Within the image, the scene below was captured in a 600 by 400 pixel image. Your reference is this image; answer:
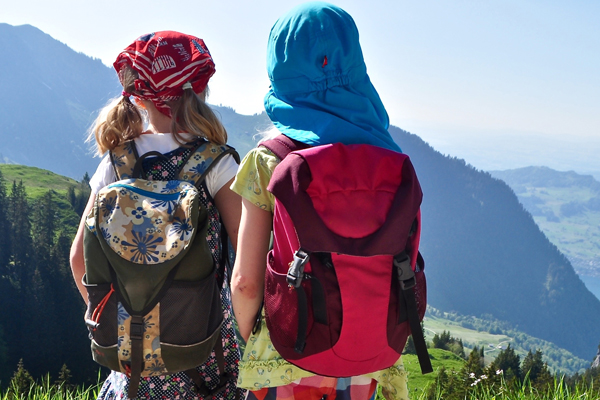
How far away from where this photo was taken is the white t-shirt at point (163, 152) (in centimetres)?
201

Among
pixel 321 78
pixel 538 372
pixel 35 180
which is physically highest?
pixel 321 78

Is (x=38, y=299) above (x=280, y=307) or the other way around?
the other way around

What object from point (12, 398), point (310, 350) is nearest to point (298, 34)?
A: point (310, 350)

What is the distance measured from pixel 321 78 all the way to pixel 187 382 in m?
1.31

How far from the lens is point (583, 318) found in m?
197

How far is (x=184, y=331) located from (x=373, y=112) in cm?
102

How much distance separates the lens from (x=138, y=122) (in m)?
2.16

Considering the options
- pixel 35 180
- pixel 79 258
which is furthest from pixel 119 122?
pixel 35 180

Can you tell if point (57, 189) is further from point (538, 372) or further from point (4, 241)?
point (538, 372)

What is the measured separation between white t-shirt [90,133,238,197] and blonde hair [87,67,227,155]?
44mm

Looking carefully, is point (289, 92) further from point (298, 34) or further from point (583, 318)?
point (583, 318)

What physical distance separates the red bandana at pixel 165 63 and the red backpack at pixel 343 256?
74 cm

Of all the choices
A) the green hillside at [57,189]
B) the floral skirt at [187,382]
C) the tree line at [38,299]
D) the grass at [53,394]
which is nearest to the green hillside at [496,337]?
the green hillside at [57,189]

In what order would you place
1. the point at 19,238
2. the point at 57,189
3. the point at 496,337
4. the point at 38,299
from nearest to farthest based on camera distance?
the point at 38,299
the point at 19,238
the point at 57,189
the point at 496,337
